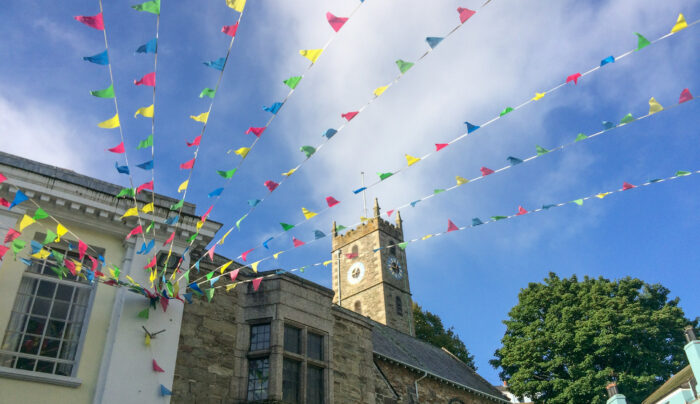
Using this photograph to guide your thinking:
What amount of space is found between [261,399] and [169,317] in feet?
8.27

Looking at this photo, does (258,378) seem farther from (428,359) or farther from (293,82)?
(428,359)

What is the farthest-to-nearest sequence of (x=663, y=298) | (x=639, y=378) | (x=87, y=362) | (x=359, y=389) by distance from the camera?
(x=663, y=298) < (x=639, y=378) < (x=359, y=389) < (x=87, y=362)

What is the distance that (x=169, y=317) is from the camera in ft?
34.4

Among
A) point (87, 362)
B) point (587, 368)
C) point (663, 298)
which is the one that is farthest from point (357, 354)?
point (663, 298)

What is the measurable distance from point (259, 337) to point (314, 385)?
163 cm

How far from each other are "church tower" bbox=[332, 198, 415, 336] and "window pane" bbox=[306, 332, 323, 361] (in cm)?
3323

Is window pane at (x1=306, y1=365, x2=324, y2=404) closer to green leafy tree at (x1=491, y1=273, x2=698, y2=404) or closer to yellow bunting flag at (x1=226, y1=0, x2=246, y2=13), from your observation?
yellow bunting flag at (x1=226, y1=0, x2=246, y2=13)

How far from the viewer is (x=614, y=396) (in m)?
21.6

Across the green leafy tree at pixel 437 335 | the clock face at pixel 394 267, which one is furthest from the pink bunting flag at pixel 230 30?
the clock face at pixel 394 267

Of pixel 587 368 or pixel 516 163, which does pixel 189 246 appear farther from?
pixel 587 368

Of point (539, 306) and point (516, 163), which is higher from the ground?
point (539, 306)

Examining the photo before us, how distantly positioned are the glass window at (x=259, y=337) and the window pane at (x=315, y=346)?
3.59 feet

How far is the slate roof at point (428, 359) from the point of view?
1966 cm

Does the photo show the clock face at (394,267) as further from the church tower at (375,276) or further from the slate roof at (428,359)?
the slate roof at (428,359)
